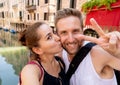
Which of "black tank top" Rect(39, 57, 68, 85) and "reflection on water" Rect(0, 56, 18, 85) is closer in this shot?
"black tank top" Rect(39, 57, 68, 85)

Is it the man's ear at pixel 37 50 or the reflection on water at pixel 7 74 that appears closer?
the man's ear at pixel 37 50

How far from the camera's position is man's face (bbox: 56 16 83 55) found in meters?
1.20

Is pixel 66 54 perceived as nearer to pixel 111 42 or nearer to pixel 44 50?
pixel 44 50

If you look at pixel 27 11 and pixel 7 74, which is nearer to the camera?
pixel 7 74

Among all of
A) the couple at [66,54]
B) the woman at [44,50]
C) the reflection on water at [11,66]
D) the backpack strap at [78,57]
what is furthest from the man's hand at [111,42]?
the reflection on water at [11,66]

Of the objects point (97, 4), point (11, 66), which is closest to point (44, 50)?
point (97, 4)

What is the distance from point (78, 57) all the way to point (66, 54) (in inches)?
6.9

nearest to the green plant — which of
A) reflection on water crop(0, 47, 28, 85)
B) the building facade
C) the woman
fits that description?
the building facade

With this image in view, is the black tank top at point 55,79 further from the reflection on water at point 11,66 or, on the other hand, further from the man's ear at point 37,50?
the reflection on water at point 11,66

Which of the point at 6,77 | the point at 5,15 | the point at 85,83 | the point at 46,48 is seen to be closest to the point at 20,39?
the point at 46,48

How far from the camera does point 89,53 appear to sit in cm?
112

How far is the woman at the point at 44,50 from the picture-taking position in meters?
1.11

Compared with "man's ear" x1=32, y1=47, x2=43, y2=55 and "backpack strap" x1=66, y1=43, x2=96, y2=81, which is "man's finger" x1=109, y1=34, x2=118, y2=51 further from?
"man's ear" x1=32, y1=47, x2=43, y2=55

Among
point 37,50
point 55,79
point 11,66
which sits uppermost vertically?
point 37,50
